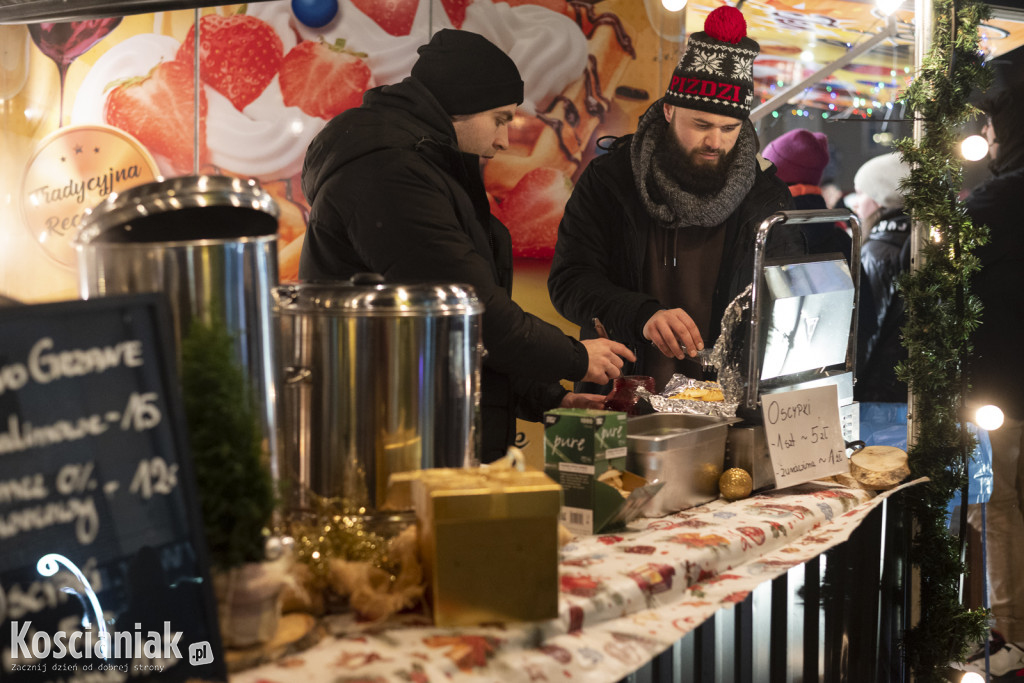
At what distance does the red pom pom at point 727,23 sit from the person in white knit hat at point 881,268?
0.77m

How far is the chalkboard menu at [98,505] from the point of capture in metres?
0.74

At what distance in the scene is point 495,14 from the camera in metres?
3.22

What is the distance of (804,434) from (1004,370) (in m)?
1.95

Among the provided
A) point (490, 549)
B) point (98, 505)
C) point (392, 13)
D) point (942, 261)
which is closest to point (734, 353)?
point (942, 261)

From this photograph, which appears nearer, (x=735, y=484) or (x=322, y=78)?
(x=735, y=484)

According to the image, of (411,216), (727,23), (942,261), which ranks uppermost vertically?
(727,23)

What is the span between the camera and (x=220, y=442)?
0.84m

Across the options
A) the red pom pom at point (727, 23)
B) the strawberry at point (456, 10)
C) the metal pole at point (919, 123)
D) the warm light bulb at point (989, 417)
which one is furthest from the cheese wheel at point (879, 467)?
the strawberry at point (456, 10)

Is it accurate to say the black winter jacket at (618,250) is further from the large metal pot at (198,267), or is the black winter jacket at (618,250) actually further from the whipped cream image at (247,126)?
the large metal pot at (198,267)

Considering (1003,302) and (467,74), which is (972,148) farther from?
(467,74)

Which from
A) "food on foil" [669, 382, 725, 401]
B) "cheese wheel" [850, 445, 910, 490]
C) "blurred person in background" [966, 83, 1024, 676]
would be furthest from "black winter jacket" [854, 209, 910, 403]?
"food on foil" [669, 382, 725, 401]

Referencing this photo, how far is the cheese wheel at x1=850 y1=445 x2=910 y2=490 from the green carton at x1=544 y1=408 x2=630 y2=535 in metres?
0.70

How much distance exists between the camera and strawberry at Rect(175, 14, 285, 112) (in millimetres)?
3430

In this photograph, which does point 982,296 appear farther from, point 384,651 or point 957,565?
point 384,651
